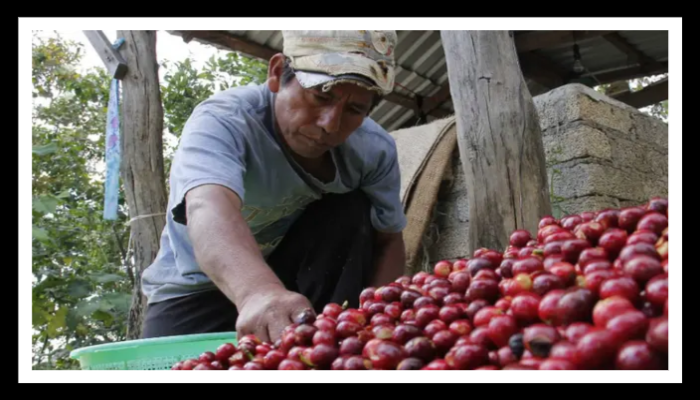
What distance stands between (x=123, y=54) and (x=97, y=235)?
2.24 meters

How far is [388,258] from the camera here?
8.74 feet

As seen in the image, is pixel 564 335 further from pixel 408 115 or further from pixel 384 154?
pixel 408 115

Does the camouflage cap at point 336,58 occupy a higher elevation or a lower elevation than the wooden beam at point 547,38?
lower

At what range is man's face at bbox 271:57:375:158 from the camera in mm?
2020

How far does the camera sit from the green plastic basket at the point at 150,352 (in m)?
1.77

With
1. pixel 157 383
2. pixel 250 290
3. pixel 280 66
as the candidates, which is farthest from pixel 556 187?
pixel 157 383

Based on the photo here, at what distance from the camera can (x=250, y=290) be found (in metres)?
1.50

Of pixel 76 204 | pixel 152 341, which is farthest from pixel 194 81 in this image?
pixel 152 341

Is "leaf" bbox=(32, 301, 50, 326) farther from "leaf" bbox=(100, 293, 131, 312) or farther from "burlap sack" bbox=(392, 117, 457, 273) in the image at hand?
"burlap sack" bbox=(392, 117, 457, 273)

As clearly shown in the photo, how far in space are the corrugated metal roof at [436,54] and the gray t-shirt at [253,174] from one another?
199 cm

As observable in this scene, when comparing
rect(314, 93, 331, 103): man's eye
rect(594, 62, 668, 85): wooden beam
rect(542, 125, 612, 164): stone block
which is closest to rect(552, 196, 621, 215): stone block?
rect(542, 125, 612, 164): stone block

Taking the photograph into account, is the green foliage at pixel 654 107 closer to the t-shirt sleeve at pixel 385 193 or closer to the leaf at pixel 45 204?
the t-shirt sleeve at pixel 385 193

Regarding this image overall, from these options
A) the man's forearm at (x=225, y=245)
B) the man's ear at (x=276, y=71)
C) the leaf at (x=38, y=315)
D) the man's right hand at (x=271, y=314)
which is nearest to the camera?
the man's right hand at (x=271, y=314)

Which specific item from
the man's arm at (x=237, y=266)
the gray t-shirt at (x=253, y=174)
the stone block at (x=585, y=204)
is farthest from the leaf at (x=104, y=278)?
the stone block at (x=585, y=204)
